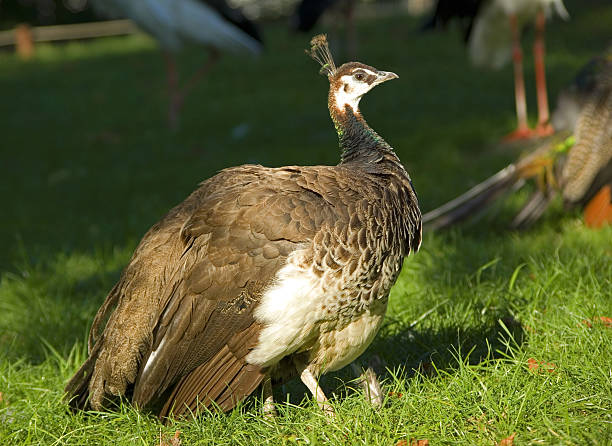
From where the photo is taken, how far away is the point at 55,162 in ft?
33.7

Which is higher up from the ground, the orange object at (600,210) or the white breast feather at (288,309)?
the white breast feather at (288,309)

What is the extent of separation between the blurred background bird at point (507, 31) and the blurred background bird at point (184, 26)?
2.95 meters

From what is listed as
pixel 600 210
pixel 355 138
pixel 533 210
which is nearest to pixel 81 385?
pixel 355 138

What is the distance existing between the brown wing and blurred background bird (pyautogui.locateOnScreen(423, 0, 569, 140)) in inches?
191

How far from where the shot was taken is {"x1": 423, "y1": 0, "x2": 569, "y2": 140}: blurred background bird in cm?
819

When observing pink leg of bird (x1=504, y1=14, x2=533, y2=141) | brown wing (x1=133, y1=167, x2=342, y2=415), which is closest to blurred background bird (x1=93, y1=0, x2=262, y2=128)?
pink leg of bird (x1=504, y1=14, x2=533, y2=141)

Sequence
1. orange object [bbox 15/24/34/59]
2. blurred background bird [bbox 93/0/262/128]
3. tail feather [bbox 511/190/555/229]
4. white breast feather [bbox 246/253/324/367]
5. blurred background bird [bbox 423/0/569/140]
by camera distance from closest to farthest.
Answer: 1. white breast feather [bbox 246/253/324/367]
2. tail feather [bbox 511/190/555/229]
3. blurred background bird [bbox 423/0/569/140]
4. blurred background bird [bbox 93/0/262/128]
5. orange object [bbox 15/24/34/59]

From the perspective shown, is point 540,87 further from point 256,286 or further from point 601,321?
point 256,286

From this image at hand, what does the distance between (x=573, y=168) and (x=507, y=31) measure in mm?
4540

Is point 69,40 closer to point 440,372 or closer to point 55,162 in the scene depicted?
point 55,162

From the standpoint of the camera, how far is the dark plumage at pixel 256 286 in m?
3.12

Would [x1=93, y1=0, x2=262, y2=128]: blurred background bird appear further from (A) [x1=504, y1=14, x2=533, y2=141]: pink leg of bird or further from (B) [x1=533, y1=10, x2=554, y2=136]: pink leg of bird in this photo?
(B) [x1=533, y1=10, x2=554, y2=136]: pink leg of bird

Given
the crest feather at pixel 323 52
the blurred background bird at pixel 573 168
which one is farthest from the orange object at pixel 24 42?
the crest feather at pixel 323 52

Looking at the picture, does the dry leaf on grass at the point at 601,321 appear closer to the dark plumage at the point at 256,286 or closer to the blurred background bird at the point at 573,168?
the dark plumage at the point at 256,286
